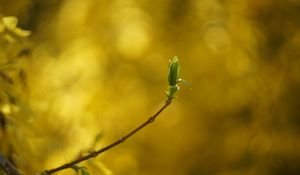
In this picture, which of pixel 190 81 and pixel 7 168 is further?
pixel 190 81

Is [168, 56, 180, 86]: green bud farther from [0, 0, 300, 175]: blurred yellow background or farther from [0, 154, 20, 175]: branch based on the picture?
[0, 0, 300, 175]: blurred yellow background

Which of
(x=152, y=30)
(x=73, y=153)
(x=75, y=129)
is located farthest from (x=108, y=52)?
(x=73, y=153)

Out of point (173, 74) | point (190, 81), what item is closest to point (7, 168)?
point (173, 74)

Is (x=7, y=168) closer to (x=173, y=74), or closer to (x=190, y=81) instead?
(x=173, y=74)

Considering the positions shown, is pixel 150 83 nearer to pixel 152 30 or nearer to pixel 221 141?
pixel 152 30

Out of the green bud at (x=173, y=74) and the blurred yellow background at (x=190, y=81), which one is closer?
the green bud at (x=173, y=74)

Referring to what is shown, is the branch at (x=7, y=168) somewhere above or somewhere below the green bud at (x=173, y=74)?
below

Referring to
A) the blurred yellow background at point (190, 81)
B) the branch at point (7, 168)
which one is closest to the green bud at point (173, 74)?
the branch at point (7, 168)

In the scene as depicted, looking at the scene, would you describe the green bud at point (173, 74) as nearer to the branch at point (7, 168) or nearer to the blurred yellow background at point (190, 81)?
the branch at point (7, 168)

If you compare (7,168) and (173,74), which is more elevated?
(173,74)
